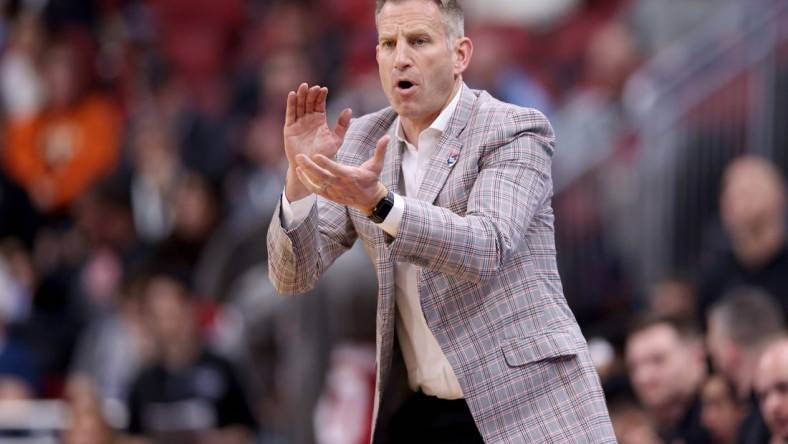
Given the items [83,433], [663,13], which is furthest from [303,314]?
[663,13]

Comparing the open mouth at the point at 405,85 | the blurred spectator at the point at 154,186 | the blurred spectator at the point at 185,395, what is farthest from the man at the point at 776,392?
the blurred spectator at the point at 154,186

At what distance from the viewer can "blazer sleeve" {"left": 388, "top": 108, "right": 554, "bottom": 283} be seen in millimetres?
3539

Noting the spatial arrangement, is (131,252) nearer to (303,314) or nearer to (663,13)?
(303,314)

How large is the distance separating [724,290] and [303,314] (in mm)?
2386

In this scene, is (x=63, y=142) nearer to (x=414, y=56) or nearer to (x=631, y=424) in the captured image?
(x=631, y=424)

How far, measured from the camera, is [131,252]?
10.1m

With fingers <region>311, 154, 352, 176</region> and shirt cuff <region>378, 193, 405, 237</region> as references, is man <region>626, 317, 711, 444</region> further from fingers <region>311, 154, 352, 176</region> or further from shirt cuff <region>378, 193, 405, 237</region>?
fingers <region>311, 154, 352, 176</region>

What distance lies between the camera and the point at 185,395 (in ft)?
27.6

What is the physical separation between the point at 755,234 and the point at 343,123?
4013mm

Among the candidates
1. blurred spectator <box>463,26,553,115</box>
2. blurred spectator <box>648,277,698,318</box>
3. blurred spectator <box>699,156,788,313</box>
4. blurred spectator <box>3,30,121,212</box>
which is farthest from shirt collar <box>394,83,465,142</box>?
blurred spectator <box>3,30,121,212</box>

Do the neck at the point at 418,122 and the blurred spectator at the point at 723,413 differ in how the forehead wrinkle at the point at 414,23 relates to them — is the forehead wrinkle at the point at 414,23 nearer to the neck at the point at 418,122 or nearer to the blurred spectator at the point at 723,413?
the neck at the point at 418,122

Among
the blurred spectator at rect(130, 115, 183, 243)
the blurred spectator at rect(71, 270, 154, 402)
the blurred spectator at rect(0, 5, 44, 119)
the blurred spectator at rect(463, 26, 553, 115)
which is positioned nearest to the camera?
the blurred spectator at rect(463, 26, 553, 115)

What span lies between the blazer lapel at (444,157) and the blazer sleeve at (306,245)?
31cm

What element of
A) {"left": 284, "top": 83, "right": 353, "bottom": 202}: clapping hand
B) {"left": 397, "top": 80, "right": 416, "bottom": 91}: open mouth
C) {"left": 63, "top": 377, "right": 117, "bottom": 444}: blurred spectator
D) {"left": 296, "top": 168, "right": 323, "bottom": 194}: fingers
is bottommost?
{"left": 63, "top": 377, "right": 117, "bottom": 444}: blurred spectator
